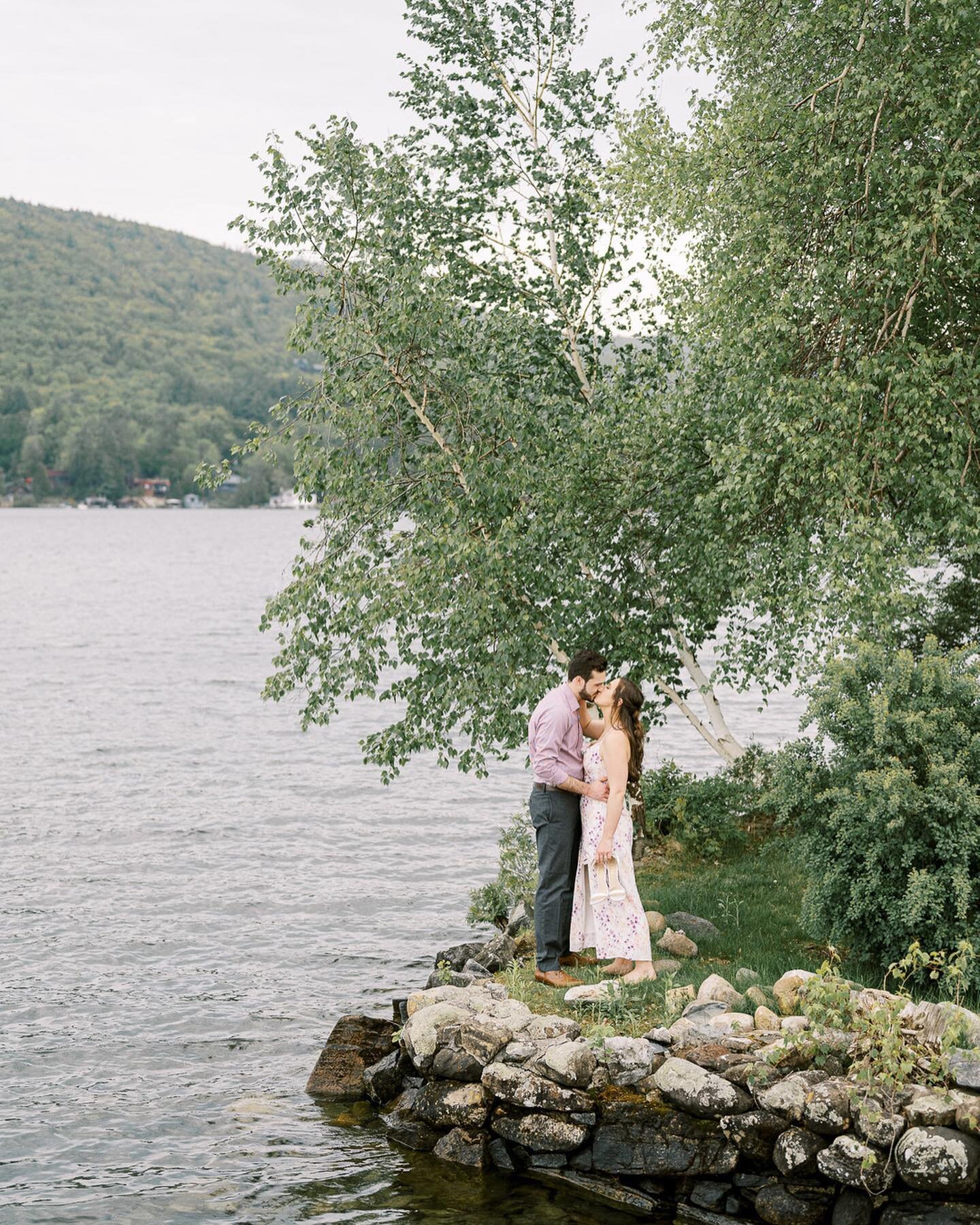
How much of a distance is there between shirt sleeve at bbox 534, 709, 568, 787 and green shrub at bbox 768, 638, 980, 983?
1973 millimetres

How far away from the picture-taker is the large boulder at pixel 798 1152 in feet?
30.3

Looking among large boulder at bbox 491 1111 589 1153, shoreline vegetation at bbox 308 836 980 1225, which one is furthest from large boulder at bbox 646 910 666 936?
large boulder at bbox 491 1111 589 1153

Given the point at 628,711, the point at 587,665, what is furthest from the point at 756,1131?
the point at 587,665

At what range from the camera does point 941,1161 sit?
8.80 m

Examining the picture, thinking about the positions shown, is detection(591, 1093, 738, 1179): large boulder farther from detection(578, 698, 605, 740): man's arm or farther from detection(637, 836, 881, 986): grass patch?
detection(578, 698, 605, 740): man's arm

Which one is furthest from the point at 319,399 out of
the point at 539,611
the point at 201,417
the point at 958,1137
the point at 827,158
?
the point at 201,417

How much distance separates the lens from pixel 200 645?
196ft

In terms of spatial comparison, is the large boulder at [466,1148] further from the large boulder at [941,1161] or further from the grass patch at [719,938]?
the large boulder at [941,1161]

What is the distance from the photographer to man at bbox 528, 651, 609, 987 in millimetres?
12094

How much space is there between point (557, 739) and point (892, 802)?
9.92ft

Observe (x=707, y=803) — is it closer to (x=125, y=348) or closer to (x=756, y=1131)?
(x=756, y=1131)

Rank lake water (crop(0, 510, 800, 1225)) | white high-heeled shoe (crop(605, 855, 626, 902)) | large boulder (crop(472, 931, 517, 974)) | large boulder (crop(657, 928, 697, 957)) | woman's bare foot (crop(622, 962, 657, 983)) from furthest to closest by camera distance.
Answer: large boulder (crop(472, 931, 517, 974)) < large boulder (crop(657, 928, 697, 957)) < white high-heeled shoe (crop(605, 855, 626, 902)) < woman's bare foot (crop(622, 962, 657, 983)) < lake water (crop(0, 510, 800, 1225))

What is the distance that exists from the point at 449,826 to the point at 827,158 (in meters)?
14.8

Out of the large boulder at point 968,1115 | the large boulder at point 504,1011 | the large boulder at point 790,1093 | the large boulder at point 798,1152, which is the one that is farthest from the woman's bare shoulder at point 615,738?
the large boulder at point 968,1115
